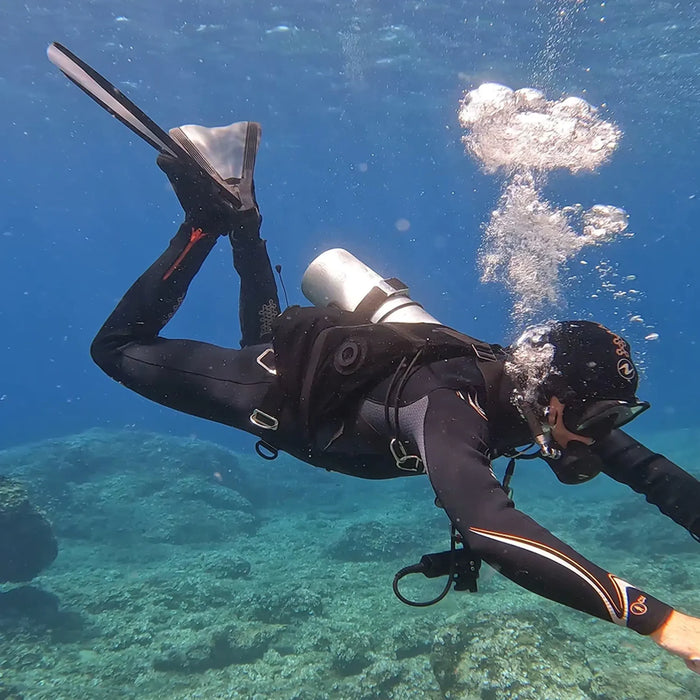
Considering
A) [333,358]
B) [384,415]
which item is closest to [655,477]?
[384,415]

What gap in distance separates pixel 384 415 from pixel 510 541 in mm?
1050

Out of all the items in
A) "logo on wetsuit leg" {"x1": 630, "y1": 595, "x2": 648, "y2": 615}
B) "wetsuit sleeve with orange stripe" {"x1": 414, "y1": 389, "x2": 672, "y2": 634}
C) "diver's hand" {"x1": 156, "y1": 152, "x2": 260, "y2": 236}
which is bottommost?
"logo on wetsuit leg" {"x1": 630, "y1": 595, "x2": 648, "y2": 615}

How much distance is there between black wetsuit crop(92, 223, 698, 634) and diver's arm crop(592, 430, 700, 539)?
0.17 ft

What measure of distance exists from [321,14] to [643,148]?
22.5m

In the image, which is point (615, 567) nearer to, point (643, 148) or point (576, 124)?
point (576, 124)

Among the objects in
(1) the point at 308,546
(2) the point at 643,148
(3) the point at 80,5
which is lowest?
(1) the point at 308,546

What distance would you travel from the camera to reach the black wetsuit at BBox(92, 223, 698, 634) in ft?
6.86

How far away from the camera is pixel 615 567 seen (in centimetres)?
1191

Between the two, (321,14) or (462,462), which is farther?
(321,14)

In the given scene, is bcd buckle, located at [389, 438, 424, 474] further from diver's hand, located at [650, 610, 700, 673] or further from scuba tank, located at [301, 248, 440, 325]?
diver's hand, located at [650, 610, 700, 673]

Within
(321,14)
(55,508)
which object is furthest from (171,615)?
(321,14)

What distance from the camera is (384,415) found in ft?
9.86

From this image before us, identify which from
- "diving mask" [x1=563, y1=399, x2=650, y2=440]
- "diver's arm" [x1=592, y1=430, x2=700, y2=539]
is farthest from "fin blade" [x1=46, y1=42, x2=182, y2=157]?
"diver's arm" [x1=592, y1=430, x2=700, y2=539]

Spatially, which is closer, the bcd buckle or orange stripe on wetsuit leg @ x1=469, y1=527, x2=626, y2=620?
Answer: orange stripe on wetsuit leg @ x1=469, y1=527, x2=626, y2=620
